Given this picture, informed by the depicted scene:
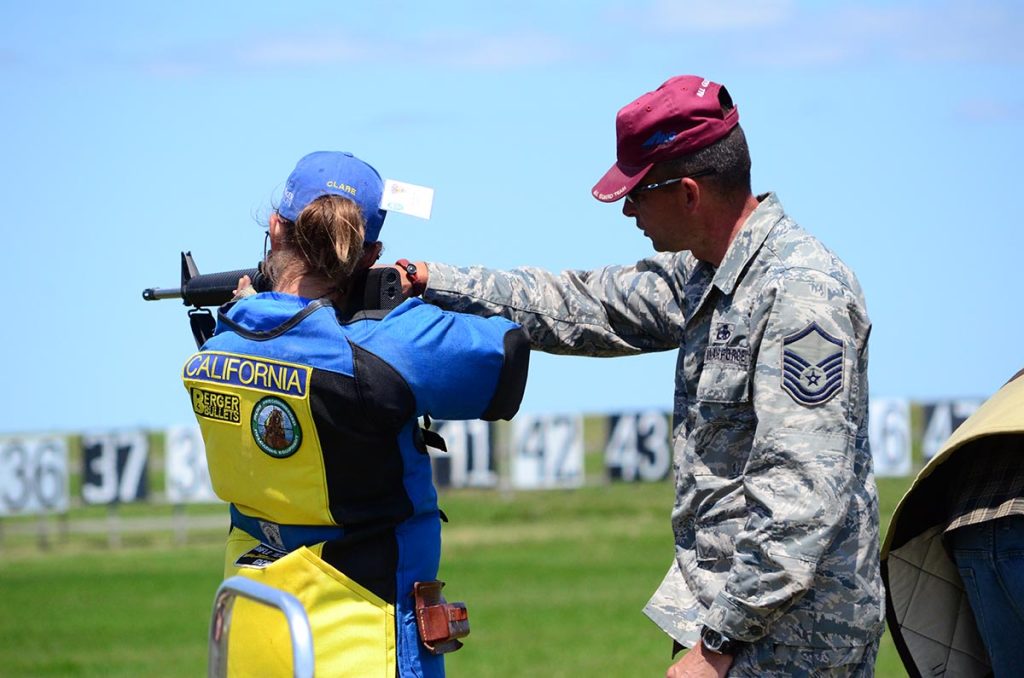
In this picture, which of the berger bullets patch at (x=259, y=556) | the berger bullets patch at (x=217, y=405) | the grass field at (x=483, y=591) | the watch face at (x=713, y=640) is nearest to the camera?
the watch face at (x=713, y=640)

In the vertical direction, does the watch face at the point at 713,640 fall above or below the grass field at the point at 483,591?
above

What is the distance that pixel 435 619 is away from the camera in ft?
11.4

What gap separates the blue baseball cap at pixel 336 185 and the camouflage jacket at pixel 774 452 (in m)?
0.84

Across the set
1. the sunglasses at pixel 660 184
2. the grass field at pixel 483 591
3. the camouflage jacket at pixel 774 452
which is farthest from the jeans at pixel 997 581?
the grass field at pixel 483 591

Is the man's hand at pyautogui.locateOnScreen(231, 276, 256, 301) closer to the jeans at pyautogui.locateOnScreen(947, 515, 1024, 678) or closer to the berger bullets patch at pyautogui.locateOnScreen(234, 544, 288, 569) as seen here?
the berger bullets patch at pyautogui.locateOnScreen(234, 544, 288, 569)

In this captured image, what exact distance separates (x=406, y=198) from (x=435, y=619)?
3.44 feet

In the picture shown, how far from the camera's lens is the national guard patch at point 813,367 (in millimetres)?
3131

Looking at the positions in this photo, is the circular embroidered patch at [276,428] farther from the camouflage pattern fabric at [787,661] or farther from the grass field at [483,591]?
the grass field at [483,591]

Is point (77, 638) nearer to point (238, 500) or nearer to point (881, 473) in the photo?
point (238, 500)

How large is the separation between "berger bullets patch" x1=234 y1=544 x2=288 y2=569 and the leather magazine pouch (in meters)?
0.36

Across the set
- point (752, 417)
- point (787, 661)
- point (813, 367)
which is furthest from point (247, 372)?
point (787, 661)

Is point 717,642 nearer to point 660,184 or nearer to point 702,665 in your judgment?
point 702,665

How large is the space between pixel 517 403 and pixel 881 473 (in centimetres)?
3190

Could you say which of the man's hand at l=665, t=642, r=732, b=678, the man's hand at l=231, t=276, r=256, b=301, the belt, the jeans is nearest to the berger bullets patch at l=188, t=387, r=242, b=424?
the belt
